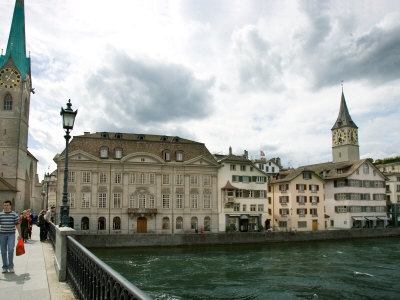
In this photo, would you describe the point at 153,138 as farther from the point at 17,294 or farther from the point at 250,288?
the point at 17,294

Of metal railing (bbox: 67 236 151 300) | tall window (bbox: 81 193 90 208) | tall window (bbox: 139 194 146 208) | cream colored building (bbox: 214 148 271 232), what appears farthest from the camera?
cream colored building (bbox: 214 148 271 232)

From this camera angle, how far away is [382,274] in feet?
96.0

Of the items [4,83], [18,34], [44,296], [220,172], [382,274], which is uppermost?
[18,34]

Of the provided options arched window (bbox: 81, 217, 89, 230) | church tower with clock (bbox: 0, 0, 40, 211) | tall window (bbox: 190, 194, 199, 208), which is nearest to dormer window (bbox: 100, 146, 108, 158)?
arched window (bbox: 81, 217, 89, 230)

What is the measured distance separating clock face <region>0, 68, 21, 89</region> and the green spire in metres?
0.94

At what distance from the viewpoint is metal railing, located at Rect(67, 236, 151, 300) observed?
4.28 m

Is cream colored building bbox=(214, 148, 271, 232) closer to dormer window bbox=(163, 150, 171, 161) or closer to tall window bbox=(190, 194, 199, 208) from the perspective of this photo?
tall window bbox=(190, 194, 199, 208)

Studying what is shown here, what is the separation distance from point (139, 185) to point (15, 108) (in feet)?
92.4

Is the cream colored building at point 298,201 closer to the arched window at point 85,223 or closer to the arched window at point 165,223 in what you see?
the arched window at point 165,223

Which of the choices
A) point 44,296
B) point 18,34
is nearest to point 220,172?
point 18,34

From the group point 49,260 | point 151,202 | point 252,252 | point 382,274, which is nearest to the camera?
point 49,260

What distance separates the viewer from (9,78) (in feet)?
213

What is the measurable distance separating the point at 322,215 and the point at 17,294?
63.6m

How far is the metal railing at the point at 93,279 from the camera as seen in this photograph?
14.0 feet
